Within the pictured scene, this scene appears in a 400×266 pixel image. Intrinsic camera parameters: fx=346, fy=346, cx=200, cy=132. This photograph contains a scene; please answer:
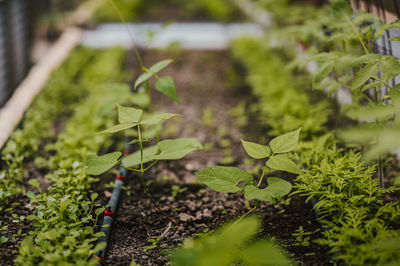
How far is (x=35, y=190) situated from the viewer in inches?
85.3

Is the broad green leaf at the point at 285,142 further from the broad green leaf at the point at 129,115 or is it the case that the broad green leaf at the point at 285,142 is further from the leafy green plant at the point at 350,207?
the broad green leaf at the point at 129,115

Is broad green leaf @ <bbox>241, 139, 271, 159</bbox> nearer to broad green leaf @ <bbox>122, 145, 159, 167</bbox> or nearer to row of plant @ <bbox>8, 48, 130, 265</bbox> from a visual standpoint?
broad green leaf @ <bbox>122, 145, 159, 167</bbox>

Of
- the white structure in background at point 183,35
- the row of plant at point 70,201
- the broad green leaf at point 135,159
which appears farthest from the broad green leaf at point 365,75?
the white structure in background at point 183,35

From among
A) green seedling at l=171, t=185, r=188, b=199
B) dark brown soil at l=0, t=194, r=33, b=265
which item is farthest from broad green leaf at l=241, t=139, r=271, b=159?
dark brown soil at l=0, t=194, r=33, b=265

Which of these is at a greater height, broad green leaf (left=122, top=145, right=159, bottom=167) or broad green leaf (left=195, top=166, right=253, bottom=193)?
broad green leaf (left=122, top=145, right=159, bottom=167)

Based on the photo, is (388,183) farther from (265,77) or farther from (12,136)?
(12,136)

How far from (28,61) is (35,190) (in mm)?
3452

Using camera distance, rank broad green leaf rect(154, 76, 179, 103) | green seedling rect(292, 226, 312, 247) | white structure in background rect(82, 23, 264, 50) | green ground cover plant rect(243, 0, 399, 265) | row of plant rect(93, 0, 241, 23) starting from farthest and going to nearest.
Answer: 1. row of plant rect(93, 0, 241, 23)
2. white structure in background rect(82, 23, 264, 50)
3. broad green leaf rect(154, 76, 179, 103)
4. green seedling rect(292, 226, 312, 247)
5. green ground cover plant rect(243, 0, 399, 265)

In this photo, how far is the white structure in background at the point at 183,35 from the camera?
18.9 feet

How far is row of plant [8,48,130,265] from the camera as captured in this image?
1.47m

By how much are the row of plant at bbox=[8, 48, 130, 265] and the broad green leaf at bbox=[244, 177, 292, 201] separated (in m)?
0.69

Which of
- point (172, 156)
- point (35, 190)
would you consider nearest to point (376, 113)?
point (172, 156)

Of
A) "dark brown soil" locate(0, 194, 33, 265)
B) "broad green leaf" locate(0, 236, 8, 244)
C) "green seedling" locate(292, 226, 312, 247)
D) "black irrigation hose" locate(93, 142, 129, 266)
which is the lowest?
"green seedling" locate(292, 226, 312, 247)

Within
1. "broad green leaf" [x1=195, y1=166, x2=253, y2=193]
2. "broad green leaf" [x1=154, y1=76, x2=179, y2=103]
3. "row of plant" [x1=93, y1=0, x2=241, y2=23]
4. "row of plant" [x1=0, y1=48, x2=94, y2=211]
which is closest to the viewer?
"broad green leaf" [x1=195, y1=166, x2=253, y2=193]
